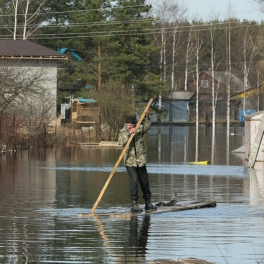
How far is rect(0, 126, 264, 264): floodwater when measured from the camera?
32.1 ft

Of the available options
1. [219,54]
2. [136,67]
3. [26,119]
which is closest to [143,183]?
[26,119]

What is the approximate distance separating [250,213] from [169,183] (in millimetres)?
7024

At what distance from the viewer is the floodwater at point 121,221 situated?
32.1 ft

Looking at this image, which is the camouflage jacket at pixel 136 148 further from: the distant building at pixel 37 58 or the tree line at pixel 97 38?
the tree line at pixel 97 38

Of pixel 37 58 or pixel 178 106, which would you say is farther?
pixel 178 106

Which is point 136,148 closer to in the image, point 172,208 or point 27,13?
point 172,208

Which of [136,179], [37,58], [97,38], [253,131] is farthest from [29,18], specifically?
[136,179]

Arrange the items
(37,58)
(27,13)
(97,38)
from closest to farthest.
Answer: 1. (37,58)
2. (97,38)
3. (27,13)

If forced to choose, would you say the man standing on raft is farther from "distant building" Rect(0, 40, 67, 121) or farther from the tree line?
the tree line

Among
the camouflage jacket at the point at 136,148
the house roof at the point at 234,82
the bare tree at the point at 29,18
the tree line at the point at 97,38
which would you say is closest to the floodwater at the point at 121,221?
the camouflage jacket at the point at 136,148

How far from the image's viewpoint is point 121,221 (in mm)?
12836

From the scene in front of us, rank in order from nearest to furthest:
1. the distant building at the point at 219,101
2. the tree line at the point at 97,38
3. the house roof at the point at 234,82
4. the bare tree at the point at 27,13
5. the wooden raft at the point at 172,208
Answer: the wooden raft at the point at 172,208 → the tree line at the point at 97,38 → the bare tree at the point at 27,13 → the distant building at the point at 219,101 → the house roof at the point at 234,82

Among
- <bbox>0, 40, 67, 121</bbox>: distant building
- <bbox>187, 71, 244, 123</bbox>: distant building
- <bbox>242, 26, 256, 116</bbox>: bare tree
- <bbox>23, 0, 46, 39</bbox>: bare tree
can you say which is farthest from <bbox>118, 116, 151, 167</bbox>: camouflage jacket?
<bbox>187, 71, 244, 123</bbox>: distant building

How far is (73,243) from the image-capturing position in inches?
416
